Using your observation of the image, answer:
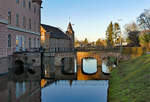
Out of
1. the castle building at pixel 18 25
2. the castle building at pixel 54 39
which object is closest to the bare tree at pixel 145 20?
the castle building at pixel 54 39

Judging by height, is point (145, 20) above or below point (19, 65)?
above

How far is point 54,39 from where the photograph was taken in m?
50.5

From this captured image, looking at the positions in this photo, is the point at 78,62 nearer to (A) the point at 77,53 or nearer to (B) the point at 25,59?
(A) the point at 77,53

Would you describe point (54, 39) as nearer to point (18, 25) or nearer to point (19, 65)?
point (18, 25)

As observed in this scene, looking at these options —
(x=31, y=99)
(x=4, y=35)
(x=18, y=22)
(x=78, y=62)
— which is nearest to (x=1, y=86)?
(x=31, y=99)

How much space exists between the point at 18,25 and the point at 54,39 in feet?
79.2

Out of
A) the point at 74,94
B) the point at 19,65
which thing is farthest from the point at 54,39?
the point at 74,94

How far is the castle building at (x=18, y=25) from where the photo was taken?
66.4ft

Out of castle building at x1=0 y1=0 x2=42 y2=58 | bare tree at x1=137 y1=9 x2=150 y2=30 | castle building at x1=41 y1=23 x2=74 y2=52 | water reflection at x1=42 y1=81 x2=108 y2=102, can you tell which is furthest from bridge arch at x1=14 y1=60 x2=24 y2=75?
bare tree at x1=137 y1=9 x2=150 y2=30

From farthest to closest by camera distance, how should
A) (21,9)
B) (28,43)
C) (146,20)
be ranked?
(146,20), (28,43), (21,9)

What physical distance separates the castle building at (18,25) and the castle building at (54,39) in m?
5.53

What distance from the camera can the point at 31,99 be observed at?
12297 millimetres

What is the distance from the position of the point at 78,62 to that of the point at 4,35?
1753cm

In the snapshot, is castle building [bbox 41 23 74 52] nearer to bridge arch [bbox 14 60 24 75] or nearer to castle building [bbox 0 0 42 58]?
castle building [bbox 0 0 42 58]
